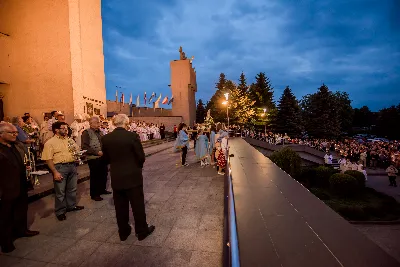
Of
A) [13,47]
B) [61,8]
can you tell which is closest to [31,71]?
[13,47]

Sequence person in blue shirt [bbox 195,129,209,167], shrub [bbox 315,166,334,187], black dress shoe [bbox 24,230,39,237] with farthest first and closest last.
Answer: shrub [bbox 315,166,334,187] → person in blue shirt [bbox 195,129,209,167] → black dress shoe [bbox 24,230,39,237]

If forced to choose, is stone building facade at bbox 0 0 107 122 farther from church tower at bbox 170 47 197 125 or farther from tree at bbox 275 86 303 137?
tree at bbox 275 86 303 137

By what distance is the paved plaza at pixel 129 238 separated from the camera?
2.92 m

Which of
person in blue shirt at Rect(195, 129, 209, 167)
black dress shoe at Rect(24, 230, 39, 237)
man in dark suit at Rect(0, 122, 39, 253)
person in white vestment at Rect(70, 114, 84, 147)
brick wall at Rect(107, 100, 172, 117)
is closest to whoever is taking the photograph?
man in dark suit at Rect(0, 122, 39, 253)

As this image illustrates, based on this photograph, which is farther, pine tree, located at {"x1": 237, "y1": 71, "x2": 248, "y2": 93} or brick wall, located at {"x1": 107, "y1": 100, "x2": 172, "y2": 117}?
pine tree, located at {"x1": 237, "y1": 71, "x2": 248, "y2": 93}

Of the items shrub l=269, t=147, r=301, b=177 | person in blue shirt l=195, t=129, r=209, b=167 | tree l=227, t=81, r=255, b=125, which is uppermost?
tree l=227, t=81, r=255, b=125

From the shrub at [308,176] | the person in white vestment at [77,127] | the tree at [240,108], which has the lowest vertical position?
the shrub at [308,176]

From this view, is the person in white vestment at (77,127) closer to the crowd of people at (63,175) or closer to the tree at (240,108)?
the crowd of people at (63,175)

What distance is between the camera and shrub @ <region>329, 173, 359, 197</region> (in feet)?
48.4

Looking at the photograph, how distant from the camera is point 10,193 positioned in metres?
3.25

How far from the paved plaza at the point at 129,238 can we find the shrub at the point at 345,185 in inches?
528

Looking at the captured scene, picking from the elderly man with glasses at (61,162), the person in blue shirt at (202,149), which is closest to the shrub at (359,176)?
the person in blue shirt at (202,149)

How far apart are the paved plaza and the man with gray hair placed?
12.0 inches

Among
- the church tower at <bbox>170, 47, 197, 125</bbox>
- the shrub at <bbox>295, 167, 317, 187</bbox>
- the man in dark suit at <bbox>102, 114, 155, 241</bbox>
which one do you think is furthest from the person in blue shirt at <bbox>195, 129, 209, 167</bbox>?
the church tower at <bbox>170, 47, 197, 125</bbox>
